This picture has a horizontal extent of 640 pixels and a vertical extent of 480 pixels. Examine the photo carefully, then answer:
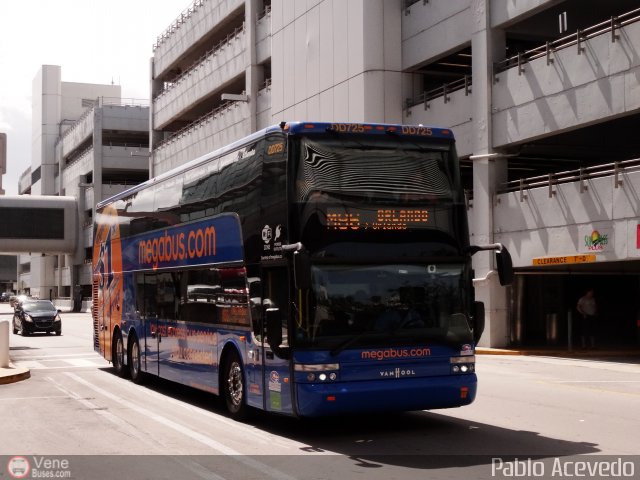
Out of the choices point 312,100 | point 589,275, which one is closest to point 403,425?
point 589,275

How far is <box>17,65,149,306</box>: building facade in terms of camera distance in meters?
89.8

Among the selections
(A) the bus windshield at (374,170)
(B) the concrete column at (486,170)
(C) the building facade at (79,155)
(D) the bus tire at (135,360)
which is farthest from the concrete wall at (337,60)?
(C) the building facade at (79,155)

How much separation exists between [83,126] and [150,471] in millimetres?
90275

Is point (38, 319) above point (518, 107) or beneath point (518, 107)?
beneath

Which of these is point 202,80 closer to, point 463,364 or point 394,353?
point 463,364

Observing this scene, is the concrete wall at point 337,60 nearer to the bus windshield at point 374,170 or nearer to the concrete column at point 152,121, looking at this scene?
the bus windshield at point 374,170

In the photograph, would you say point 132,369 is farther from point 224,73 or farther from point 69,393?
point 224,73

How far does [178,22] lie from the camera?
64000 millimetres

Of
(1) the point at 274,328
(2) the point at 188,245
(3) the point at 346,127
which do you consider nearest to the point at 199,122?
(2) the point at 188,245

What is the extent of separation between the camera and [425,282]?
11.4 metres

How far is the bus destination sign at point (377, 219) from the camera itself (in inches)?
437

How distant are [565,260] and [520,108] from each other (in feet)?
17.3

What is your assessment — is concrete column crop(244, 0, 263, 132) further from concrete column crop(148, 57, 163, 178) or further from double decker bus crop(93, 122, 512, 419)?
double decker bus crop(93, 122, 512, 419)

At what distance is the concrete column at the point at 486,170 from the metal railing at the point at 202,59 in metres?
23.3
